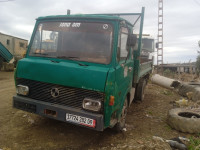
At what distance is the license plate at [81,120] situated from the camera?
2.83 m

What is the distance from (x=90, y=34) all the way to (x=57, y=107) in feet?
4.41

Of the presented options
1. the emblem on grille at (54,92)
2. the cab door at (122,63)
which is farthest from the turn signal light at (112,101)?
the emblem on grille at (54,92)

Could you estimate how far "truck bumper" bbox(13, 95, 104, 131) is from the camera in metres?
2.82

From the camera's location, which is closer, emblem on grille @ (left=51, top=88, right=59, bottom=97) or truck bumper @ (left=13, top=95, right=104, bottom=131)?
truck bumper @ (left=13, top=95, right=104, bottom=131)

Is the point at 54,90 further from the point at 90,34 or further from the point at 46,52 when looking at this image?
the point at 90,34

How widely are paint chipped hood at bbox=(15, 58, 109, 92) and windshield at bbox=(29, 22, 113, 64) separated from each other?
18 cm

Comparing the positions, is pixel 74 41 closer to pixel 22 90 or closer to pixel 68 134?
pixel 22 90

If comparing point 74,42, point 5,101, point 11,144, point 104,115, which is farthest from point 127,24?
point 5,101

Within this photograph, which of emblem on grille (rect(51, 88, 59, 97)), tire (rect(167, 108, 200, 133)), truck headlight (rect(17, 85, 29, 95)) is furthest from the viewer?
tire (rect(167, 108, 200, 133))

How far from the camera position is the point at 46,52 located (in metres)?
3.44

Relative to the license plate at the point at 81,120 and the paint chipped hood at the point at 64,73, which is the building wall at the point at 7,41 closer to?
the paint chipped hood at the point at 64,73

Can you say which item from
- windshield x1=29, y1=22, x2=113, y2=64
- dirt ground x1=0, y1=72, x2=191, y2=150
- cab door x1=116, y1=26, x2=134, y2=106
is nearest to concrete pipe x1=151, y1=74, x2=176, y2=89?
dirt ground x1=0, y1=72, x2=191, y2=150

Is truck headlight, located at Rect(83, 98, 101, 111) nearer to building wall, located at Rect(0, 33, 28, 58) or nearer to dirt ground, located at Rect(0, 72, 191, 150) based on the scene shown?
dirt ground, located at Rect(0, 72, 191, 150)

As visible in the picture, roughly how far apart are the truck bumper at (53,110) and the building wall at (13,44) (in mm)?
14352
